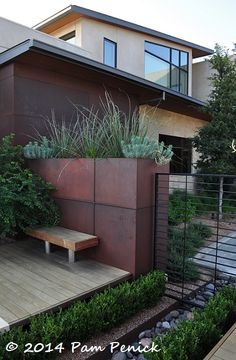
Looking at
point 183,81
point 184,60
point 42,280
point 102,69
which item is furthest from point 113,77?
point 184,60

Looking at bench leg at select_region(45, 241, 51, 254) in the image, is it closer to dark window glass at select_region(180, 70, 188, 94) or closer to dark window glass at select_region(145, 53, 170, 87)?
dark window glass at select_region(145, 53, 170, 87)

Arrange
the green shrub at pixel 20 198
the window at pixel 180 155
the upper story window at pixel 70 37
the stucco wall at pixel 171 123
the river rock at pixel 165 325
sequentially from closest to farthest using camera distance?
the river rock at pixel 165 325, the green shrub at pixel 20 198, the stucco wall at pixel 171 123, the upper story window at pixel 70 37, the window at pixel 180 155

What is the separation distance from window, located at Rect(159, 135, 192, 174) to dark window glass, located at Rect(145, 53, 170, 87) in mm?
2349

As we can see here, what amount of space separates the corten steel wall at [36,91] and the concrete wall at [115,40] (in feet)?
12.2

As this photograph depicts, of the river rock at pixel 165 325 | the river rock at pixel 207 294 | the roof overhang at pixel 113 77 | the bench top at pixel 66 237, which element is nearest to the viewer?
the river rock at pixel 165 325

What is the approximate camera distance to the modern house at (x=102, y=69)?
4887 millimetres

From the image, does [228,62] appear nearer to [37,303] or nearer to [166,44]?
[166,44]

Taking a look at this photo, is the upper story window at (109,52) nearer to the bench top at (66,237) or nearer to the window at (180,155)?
the window at (180,155)

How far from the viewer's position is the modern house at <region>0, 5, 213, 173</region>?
489cm

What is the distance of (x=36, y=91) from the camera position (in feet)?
16.6

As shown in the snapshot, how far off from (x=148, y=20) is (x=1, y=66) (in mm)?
8543

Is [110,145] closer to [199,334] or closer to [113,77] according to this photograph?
[199,334]

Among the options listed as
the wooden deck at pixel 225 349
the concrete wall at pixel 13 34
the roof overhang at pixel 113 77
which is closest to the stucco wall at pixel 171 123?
the roof overhang at pixel 113 77

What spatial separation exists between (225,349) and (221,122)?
21.9 ft
